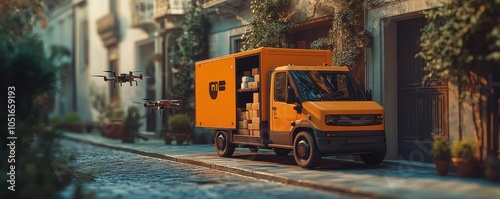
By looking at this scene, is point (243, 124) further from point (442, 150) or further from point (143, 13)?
point (143, 13)

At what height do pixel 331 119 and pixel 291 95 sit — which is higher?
pixel 291 95

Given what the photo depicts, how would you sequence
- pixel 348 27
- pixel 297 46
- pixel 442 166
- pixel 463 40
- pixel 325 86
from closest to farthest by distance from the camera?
pixel 463 40
pixel 442 166
pixel 325 86
pixel 348 27
pixel 297 46

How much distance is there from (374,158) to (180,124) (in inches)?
414

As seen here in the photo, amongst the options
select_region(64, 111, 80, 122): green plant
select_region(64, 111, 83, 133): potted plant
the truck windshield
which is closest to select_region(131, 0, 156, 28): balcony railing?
select_region(64, 111, 83, 133): potted plant

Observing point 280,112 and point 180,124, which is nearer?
point 280,112

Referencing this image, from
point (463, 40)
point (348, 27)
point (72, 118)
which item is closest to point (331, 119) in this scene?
point (463, 40)

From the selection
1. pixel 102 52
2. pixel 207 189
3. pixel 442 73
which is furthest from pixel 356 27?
pixel 102 52

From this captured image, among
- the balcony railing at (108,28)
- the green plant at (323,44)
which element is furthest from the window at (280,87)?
the balcony railing at (108,28)

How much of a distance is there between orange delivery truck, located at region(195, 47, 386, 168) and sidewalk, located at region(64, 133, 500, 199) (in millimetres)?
430

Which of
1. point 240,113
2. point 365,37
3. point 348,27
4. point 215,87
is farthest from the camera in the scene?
point 215,87

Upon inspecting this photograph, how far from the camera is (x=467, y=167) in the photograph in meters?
12.9

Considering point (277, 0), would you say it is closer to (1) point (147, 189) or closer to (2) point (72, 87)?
(1) point (147, 189)

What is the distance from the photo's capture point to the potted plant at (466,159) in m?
12.9

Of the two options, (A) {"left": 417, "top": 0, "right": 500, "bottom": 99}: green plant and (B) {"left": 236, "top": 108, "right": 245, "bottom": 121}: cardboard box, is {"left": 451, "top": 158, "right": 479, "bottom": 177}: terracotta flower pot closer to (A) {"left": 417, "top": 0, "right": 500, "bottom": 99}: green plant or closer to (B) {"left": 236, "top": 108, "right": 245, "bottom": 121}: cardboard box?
(A) {"left": 417, "top": 0, "right": 500, "bottom": 99}: green plant
